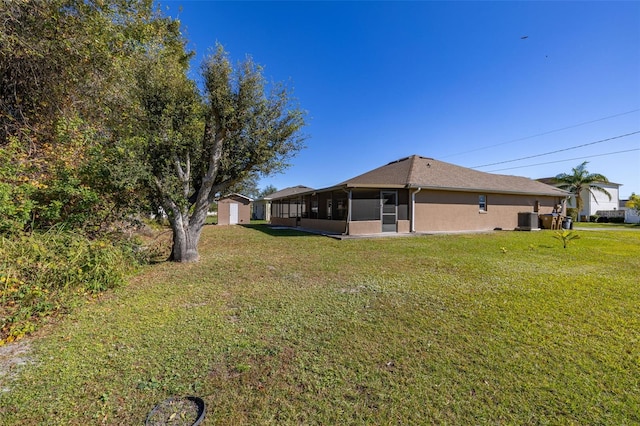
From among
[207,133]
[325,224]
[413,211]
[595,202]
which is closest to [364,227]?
[325,224]

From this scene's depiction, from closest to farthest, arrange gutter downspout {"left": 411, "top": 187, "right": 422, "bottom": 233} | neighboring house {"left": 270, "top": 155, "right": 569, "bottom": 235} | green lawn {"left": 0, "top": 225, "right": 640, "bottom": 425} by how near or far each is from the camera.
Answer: green lawn {"left": 0, "top": 225, "right": 640, "bottom": 425}
neighboring house {"left": 270, "top": 155, "right": 569, "bottom": 235}
gutter downspout {"left": 411, "top": 187, "right": 422, "bottom": 233}

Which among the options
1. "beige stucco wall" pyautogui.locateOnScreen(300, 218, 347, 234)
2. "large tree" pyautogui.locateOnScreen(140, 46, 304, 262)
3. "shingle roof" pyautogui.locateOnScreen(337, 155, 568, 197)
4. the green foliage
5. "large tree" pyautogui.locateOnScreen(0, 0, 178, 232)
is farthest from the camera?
"shingle roof" pyautogui.locateOnScreen(337, 155, 568, 197)

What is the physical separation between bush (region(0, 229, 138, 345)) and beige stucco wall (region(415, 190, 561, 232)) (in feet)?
43.1

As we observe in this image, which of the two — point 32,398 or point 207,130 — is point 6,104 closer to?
point 207,130

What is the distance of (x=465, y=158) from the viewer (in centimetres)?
2869

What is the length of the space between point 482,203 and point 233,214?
19828mm

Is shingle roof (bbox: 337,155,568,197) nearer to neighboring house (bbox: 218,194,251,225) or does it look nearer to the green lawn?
the green lawn

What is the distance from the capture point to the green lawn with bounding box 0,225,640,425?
1.96 meters

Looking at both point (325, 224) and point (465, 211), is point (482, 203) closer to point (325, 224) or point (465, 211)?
point (465, 211)

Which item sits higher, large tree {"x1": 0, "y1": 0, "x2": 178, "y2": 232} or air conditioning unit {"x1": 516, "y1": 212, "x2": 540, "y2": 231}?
large tree {"x1": 0, "y1": 0, "x2": 178, "y2": 232}

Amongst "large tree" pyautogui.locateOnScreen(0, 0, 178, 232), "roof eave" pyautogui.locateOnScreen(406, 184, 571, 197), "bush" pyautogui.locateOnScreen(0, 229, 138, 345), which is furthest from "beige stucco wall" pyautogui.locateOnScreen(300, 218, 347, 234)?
"bush" pyautogui.locateOnScreen(0, 229, 138, 345)

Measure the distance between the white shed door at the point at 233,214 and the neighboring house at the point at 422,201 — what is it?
24.2 ft

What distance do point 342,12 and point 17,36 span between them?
9518mm

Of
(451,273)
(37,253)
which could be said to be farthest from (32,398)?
(451,273)
